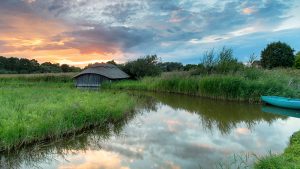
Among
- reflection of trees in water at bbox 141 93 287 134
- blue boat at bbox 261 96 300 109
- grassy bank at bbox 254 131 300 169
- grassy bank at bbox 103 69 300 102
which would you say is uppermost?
grassy bank at bbox 103 69 300 102

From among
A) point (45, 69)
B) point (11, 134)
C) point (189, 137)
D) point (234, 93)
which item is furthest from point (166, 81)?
point (45, 69)

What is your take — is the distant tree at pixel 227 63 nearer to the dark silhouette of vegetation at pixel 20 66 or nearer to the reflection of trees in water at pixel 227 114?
the reflection of trees in water at pixel 227 114

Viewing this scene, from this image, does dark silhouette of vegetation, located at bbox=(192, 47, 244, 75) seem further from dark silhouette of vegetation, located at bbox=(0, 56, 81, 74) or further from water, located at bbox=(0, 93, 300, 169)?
dark silhouette of vegetation, located at bbox=(0, 56, 81, 74)

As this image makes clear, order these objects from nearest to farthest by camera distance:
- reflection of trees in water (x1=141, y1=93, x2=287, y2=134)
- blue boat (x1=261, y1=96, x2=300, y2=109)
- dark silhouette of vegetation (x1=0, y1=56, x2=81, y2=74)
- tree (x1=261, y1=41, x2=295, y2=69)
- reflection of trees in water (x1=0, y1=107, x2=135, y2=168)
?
1. reflection of trees in water (x1=0, y1=107, x2=135, y2=168)
2. reflection of trees in water (x1=141, y1=93, x2=287, y2=134)
3. blue boat (x1=261, y1=96, x2=300, y2=109)
4. tree (x1=261, y1=41, x2=295, y2=69)
5. dark silhouette of vegetation (x1=0, y1=56, x2=81, y2=74)

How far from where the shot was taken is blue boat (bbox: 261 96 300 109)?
15.4m

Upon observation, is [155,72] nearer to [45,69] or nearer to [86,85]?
[86,85]

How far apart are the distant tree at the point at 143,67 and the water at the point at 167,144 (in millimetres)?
24087

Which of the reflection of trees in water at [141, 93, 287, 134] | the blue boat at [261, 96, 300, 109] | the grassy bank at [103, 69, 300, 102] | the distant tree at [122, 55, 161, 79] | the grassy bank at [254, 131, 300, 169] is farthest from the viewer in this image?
the distant tree at [122, 55, 161, 79]

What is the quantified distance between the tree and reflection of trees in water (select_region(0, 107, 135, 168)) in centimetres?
4057

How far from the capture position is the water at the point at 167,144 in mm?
7277

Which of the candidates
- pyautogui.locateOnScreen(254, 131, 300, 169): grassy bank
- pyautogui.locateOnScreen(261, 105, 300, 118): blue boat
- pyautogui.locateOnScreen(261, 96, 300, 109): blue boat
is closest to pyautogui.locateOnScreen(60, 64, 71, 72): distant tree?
pyautogui.locateOnScreen(261, 96, 300, 109): blue boat

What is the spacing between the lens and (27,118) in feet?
29.9

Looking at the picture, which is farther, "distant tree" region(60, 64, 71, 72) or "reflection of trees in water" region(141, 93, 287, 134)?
"distant tree" region(60, 64, 71, 72)

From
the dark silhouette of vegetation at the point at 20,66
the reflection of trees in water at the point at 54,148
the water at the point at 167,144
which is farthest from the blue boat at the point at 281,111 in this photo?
the dark silhouette of vegetation at the point at 20,66
